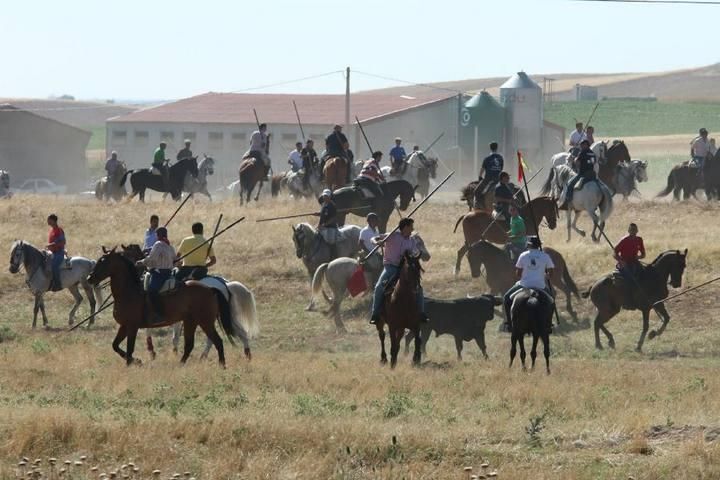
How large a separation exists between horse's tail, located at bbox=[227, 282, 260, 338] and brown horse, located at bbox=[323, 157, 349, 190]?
17780mm

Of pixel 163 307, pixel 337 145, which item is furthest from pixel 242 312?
pixel 337 145

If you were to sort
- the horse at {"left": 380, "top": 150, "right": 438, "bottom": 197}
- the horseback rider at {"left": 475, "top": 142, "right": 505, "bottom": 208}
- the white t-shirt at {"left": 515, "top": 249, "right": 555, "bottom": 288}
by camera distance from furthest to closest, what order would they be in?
the horse at {"left": 380, "top": 150, "right": 438, "bottom": 197} < the horseback rider at {"left": 475, "top": 142, "right": 505, "bottom": 208} < the white t-shirt at {"left": 515, "top": 249, "right": 555, "bottom": 288}

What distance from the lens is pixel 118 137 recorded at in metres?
90.8

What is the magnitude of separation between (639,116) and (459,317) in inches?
4244

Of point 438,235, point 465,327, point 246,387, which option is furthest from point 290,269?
point 246,387

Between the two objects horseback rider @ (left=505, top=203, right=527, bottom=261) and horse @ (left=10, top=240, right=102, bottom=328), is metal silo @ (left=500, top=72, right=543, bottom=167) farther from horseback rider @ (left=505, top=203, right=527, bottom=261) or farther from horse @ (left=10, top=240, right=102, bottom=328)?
horse @ (left=10, top=240, right=102, bottom=328)

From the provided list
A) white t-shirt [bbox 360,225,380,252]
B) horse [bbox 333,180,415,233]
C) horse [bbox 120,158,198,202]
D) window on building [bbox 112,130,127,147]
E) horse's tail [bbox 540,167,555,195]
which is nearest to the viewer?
white t-shirt [bbox 360,225,380,252]

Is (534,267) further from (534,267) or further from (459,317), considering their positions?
(459,317)

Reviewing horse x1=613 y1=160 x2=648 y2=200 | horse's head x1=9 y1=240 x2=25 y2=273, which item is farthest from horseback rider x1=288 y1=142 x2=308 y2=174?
horse's head x1=9 y1=240 x2=25 y2=273

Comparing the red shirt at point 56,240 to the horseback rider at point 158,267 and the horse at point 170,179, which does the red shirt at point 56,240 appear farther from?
the horse at point 170,179

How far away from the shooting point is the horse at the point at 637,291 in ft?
91.6

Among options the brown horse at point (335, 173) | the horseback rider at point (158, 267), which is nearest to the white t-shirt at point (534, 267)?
the horseback rider at point (158, 267)

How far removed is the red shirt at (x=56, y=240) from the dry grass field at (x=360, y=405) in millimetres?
1584

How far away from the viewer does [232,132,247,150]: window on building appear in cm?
8694
